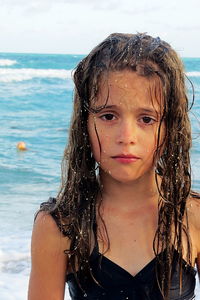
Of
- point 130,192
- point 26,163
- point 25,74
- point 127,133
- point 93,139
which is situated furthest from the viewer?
point 25,74

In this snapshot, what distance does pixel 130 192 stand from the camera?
2.14 meters

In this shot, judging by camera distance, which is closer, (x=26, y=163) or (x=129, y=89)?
(x=129, y=89)

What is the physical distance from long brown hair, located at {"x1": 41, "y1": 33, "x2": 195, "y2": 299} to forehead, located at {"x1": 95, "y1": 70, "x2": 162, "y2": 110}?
2 cm

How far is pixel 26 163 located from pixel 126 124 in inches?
288

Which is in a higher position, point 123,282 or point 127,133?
point 127,133

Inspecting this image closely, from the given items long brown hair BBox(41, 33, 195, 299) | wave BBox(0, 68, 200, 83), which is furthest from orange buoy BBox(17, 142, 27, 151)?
wave BBox(0, 68, 200, 83)

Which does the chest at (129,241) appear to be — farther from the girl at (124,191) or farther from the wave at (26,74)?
the wave at (26,74)

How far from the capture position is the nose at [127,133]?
1920 mm

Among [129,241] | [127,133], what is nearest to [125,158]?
[127,133]

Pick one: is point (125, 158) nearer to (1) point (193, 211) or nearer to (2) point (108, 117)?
(2) point (108, 117)

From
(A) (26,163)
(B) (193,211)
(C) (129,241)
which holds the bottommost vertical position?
(C) (129,241)

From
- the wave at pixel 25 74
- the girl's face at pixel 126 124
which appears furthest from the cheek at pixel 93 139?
the wave at pixel 25 74

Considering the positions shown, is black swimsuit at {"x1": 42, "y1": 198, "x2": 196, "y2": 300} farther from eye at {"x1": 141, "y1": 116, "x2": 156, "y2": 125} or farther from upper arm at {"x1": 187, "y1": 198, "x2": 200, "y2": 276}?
eye at {"x1": 141, "y1": 116, "x2": 156, "y2": 125}

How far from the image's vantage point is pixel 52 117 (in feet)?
48.8
